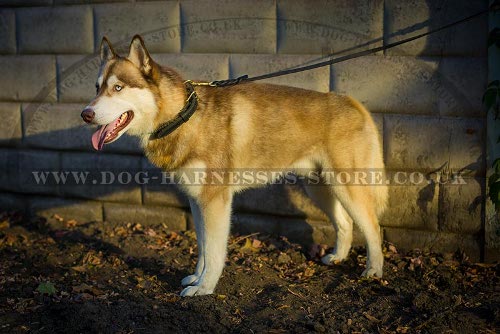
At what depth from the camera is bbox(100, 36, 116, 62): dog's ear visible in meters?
3.82

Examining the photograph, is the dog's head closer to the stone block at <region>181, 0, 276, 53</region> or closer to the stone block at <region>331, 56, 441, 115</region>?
the stone block at <region>181, 0, 276, 53</region>

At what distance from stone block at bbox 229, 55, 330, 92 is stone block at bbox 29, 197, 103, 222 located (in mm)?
2206

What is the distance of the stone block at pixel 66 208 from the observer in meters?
5.83

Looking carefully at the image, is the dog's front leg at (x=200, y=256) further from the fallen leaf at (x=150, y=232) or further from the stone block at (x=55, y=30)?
the stone block at (x=55, y=30)

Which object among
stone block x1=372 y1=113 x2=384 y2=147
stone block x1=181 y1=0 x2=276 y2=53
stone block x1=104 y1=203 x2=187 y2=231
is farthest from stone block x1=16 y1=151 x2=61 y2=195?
stone block x1=372 y1=113 x2=384 y2=147

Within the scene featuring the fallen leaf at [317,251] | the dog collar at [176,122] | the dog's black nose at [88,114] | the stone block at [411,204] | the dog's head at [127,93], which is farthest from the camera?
the fallen leaf at [317,251]

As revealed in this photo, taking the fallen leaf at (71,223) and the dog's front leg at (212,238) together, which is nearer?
the dog's front leg at (212,238)

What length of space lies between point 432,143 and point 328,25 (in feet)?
4.40

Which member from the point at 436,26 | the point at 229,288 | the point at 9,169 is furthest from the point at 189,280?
A: the point at 9,169

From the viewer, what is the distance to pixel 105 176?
18.6 ft

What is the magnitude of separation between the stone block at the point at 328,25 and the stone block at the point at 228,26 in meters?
0.13

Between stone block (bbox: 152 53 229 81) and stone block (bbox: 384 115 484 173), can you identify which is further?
stone block (bbox: 152 53 229 81)

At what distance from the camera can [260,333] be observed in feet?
10.8

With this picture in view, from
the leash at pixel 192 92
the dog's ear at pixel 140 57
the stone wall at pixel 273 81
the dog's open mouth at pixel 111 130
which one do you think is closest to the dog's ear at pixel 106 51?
the dog's ear at pixel 140 57
